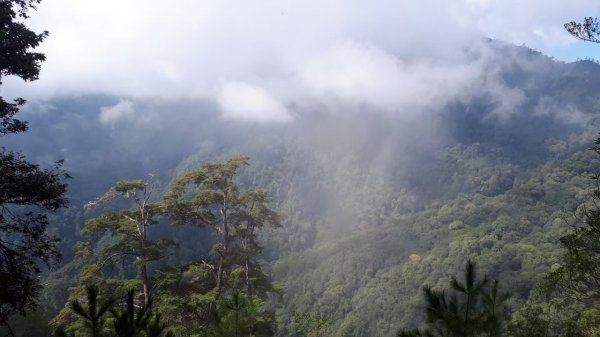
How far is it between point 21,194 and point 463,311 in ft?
29.7

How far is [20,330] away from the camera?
42.3 m

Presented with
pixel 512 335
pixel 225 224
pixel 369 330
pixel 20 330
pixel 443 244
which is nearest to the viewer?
pixel 512 335

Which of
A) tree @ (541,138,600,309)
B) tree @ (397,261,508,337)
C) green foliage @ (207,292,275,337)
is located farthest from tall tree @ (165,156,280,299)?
tree @ (541,138,600,309)

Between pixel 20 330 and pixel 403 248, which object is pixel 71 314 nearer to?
pixel 20 330

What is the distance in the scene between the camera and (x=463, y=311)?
9.47 metres

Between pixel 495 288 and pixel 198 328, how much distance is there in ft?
40.8

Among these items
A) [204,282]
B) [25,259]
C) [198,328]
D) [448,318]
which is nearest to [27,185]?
[25,259]

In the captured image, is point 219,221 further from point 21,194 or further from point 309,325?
point 309,325

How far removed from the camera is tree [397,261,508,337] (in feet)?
30.3

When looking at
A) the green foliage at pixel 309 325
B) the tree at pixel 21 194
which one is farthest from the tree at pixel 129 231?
the green foliage at pixel 309 325

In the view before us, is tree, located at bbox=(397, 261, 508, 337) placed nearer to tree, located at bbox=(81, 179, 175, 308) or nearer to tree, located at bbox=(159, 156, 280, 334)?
tree, located at bbox=(159, 156, 280, 334)

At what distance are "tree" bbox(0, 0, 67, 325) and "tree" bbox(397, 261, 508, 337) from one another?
7.29 metres

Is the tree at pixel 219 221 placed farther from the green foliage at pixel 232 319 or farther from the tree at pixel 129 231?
the green foliage at pixel 232 319

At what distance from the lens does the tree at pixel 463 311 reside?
9234 millimetres
